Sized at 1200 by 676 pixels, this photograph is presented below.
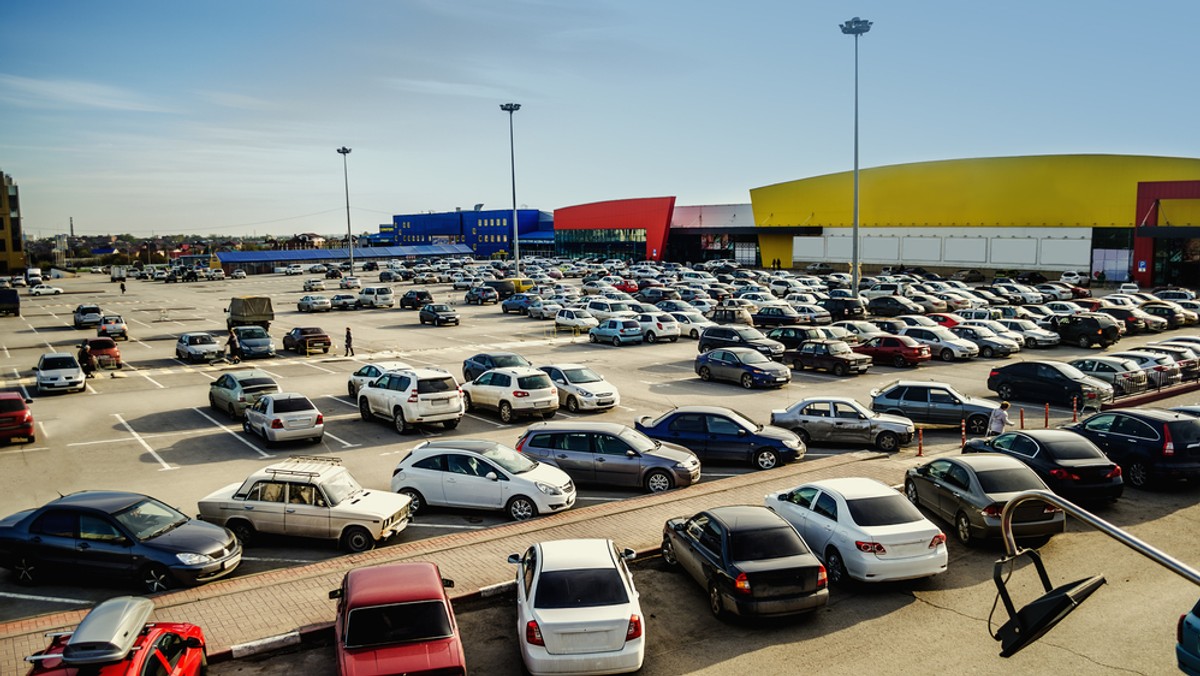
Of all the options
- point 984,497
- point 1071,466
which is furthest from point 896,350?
point 984,497

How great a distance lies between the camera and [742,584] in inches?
442

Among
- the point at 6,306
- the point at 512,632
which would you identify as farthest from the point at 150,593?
the point at 6,306

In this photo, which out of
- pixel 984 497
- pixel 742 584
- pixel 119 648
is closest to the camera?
pixel 119 648

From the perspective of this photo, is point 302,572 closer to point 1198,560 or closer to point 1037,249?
point 1198,560

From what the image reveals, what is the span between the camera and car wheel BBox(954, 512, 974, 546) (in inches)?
567

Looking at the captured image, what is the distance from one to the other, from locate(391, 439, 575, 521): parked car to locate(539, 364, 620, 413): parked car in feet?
28.0

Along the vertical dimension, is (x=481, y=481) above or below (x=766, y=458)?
above

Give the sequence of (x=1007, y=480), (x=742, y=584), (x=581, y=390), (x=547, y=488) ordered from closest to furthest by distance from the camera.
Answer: (x=742, y=584) → (x=1007, y=480) → (x=547, y=488) → (x=581, y=390)

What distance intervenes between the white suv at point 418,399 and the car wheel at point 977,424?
1332cm

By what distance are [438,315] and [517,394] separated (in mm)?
28333

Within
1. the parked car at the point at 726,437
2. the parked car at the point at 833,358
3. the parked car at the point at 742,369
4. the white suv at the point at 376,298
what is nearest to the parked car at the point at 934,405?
the parked car at the point at 726,437

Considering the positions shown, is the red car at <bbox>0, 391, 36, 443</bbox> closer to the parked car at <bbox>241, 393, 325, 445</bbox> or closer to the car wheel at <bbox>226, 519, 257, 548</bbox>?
the parked car at <bbox>241, 393, 325, 445</bbox>

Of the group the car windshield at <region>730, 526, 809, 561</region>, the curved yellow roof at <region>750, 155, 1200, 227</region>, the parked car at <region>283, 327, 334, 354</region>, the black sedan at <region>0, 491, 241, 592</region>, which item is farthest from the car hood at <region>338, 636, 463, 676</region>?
the curved yellow roof at <region>750, 155, 1200, 227</region>

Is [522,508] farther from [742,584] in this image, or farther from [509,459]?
[742,584]
